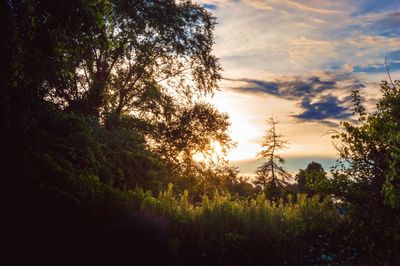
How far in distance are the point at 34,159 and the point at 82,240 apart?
5.04 feet

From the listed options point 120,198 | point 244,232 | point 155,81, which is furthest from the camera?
point 155,81

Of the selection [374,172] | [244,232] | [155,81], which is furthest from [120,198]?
[155,81]

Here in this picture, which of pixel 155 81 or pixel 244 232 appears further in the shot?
pixel 155 81

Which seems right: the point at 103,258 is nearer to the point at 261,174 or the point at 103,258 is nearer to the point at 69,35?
the point at 69,35

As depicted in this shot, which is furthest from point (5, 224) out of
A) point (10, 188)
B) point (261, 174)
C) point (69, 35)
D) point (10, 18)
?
point (261, 174)

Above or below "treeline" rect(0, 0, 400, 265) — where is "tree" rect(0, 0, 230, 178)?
above

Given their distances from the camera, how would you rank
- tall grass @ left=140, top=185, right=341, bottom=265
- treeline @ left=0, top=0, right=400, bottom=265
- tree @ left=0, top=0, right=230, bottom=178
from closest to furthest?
treeline @ left=0, top=0, right=400, bottom=265, tall grass @ left=140, top=185, right=341, bottom=265, tree @ left=0, top=0, right=230, bottom=178

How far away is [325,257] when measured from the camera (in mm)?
8836

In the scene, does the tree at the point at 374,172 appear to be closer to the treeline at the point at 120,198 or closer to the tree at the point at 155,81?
the treeline at the point at 120,198

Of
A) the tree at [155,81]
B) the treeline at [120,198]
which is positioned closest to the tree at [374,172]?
the treeline at [120,198]

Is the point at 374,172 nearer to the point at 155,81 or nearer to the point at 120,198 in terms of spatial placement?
the point at 120,198

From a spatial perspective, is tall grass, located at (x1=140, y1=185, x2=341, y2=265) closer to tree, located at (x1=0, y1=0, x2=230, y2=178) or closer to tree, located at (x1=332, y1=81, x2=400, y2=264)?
tree, located at (x1=332, y1=81, x2=400, y2=264)

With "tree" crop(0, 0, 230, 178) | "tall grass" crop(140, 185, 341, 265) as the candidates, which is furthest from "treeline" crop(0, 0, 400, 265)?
"tree" crop(0, 0, 230, 178)

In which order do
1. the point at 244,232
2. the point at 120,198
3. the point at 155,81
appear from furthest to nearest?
1. the point at 155,81
2. the point at 244,232
3. the point at 120,198
